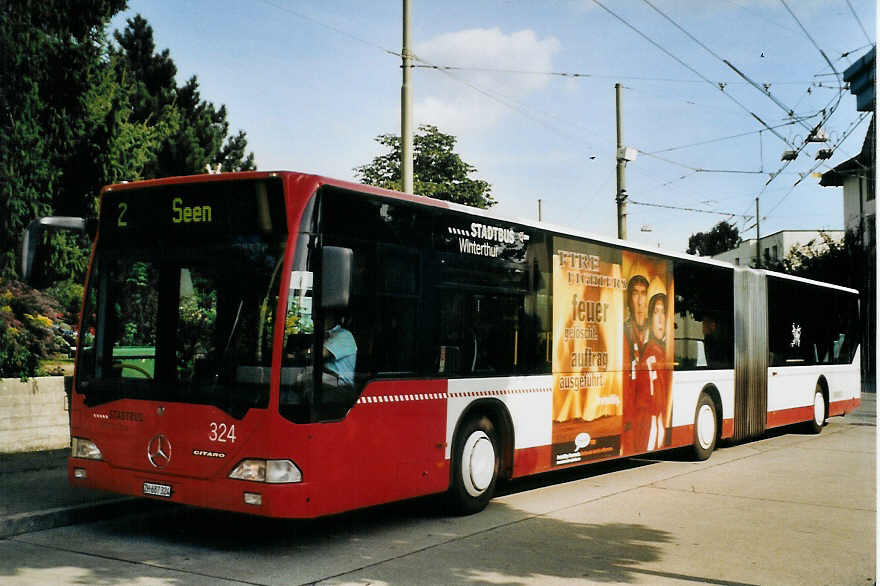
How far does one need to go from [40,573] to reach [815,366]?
1619 cm

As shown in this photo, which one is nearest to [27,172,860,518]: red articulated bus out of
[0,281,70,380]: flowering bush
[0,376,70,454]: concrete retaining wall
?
[0,376,70,454]: concrete retaining wall

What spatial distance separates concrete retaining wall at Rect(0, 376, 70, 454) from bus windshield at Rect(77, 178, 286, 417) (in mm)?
4177

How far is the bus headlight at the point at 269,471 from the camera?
7410 mm

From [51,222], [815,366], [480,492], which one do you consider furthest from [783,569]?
[815,366]

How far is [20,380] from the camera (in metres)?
12.3

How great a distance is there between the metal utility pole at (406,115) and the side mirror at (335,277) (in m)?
7.49

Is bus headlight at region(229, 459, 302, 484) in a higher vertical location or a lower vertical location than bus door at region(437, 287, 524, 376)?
lower

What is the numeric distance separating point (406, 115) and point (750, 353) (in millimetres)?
7027

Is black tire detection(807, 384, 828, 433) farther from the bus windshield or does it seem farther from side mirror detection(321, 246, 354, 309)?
the bus windshield

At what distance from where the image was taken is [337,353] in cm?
791

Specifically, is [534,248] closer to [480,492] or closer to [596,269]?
[596,269]

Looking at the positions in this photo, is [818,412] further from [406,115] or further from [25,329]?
[25,329]

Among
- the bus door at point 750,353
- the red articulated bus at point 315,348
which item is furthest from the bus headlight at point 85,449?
the bus door at point 750,353

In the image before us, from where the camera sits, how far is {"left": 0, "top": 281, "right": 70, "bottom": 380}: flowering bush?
40.7ft
